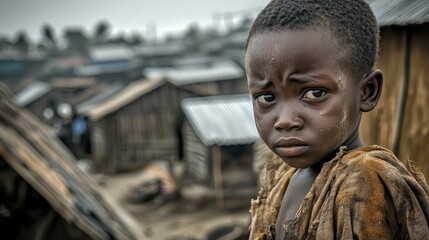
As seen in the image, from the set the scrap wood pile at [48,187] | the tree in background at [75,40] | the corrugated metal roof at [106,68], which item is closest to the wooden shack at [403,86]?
the scrap wood pile at [48,187]

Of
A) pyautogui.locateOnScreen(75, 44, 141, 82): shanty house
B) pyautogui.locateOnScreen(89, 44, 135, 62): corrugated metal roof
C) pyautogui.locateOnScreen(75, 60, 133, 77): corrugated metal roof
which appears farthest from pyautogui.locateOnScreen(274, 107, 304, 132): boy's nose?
pyautogui.locateOnScreen(89, 44, 135, 62): corrugated metal roof

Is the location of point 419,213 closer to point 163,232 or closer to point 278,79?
point 278,79

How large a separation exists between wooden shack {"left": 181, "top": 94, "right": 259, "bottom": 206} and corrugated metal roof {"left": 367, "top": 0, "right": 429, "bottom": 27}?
9.02m

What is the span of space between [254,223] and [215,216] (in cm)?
1045

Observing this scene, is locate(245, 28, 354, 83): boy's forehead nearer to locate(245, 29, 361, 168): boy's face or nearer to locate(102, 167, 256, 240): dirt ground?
locate(245, 29, 361, 168): boy's face

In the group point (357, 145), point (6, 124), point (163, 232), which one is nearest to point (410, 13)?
point (357, 145)

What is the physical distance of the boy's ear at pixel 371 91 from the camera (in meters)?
1.21

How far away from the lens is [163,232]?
10.9m

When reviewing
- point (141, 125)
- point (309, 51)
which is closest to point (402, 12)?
point (309, 51)

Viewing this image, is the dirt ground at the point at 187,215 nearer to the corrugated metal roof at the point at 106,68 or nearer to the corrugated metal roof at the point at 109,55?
the corrugated metal roof at the point at 106,68

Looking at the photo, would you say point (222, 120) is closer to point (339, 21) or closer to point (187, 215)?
point (187, 215)

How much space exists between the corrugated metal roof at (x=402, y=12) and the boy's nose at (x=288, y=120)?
1490 mm

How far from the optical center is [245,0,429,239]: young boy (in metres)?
1.05

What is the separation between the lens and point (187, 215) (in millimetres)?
12102
